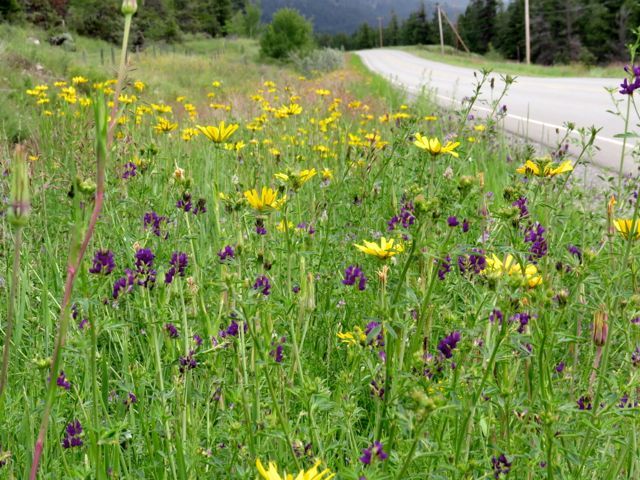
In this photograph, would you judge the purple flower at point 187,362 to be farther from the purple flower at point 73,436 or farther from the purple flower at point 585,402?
the purple flower at point 585,402

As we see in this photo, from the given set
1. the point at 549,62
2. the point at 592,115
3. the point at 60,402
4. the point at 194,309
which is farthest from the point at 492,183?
the point at 549,62

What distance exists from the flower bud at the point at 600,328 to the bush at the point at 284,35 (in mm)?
30587

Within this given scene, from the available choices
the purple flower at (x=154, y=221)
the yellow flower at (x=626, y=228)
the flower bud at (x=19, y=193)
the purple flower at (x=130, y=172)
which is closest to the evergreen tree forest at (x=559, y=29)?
the purple flower at (x=130, y=172)

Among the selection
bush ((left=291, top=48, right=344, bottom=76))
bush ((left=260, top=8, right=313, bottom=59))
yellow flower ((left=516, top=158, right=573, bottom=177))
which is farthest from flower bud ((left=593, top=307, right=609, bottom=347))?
bush ((left=260, top=8, right=313, bottom=59))

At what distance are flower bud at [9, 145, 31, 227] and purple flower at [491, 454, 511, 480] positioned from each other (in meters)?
1.03

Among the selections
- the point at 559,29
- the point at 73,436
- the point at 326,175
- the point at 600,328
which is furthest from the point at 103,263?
the point at 559,29

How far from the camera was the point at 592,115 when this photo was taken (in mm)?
9469

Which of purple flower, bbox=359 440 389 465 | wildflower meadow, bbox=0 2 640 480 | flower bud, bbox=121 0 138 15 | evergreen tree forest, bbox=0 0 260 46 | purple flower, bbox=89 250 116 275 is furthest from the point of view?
evergreen tree forest, bbox=0 0 260 46

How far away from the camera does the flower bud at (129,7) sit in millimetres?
814

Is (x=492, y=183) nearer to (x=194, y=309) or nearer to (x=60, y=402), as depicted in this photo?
(x=194, y=309)

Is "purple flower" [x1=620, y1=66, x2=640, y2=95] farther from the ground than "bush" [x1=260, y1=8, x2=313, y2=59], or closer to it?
closer to it

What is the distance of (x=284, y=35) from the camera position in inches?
1225

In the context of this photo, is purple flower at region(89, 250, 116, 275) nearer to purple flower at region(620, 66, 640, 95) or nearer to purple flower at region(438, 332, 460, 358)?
purple flower at region(438, 332, 460, 358)

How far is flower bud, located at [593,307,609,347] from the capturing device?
4.41 feet
